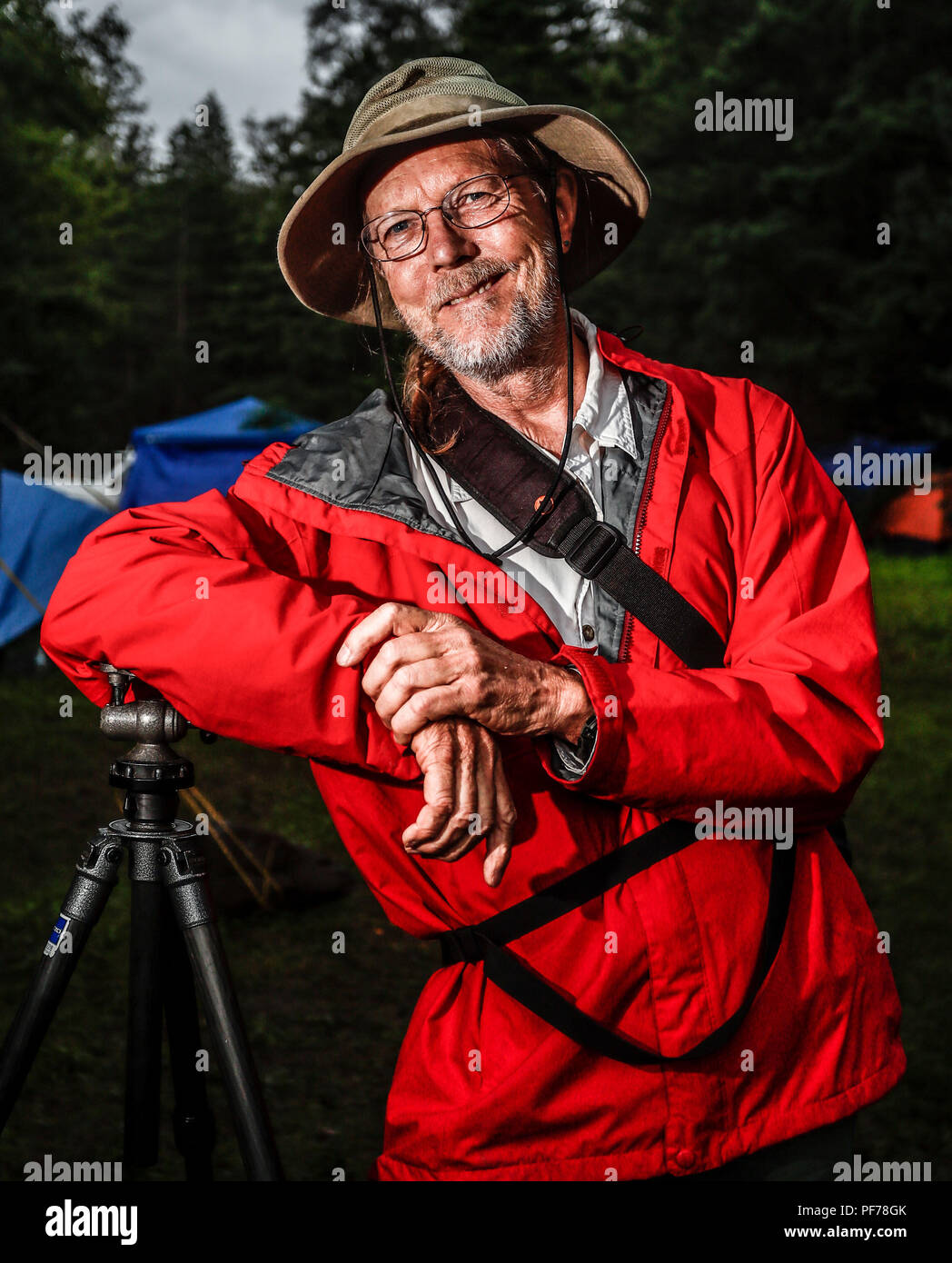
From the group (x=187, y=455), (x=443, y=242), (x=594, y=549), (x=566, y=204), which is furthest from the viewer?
(x=187, y=455)

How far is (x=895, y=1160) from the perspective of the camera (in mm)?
3502

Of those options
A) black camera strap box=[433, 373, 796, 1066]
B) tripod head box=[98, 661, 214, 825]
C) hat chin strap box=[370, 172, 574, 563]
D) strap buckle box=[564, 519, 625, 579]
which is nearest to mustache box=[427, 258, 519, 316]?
hat chin strap box=[370, 172, 574, 563]

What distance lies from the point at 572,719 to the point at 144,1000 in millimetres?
766

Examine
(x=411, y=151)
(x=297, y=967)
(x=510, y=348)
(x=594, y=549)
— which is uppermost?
(x=411, y=151)

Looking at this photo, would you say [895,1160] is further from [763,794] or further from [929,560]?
[929,560]

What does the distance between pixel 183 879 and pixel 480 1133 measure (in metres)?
0.57

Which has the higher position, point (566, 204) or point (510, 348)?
point (566, 204)

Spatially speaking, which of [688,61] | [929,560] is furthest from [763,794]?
[688,61]

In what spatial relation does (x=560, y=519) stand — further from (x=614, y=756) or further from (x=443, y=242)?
(x=443, y=242)

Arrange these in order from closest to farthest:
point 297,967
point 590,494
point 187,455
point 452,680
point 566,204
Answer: point 452,680 → point 590,494 → point 566,204 → point 297,967 → point 187,455

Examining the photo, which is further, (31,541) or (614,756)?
(31,541)

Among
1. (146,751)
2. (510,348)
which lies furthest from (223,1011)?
(510,348)

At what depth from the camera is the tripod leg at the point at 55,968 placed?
5.13 ft

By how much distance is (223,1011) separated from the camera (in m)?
1.54
